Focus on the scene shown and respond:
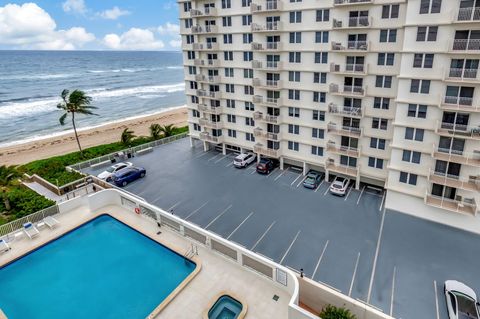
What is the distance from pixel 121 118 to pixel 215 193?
63148 mm

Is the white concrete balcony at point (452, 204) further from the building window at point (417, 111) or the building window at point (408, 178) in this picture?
the building window at point (417, 111)

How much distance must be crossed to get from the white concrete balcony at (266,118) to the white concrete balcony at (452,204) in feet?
A: 57.5

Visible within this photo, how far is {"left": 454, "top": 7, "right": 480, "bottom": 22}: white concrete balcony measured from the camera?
841 inches

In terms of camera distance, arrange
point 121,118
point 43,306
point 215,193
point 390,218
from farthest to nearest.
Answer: point 121,118
point 215,193
point 390,218
point 43,306

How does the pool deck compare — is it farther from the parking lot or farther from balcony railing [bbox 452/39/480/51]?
balcony railing [bbox 452/39/480/51]

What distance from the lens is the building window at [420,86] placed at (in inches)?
973

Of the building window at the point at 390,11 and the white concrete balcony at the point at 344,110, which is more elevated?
the building window at the point at 390,11

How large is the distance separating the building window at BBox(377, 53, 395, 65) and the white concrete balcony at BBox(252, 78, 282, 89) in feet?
35.4

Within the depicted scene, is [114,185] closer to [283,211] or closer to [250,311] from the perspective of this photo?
[283,211]

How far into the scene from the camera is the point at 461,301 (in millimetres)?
18062

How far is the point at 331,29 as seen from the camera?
98.4ft

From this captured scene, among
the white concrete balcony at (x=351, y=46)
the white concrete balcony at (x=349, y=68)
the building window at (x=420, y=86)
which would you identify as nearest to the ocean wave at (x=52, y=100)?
the white concrete balcony at (x=349, y=68)

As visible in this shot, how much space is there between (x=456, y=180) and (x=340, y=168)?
10.8 meters

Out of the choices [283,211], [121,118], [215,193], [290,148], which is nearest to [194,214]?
[215,193]
